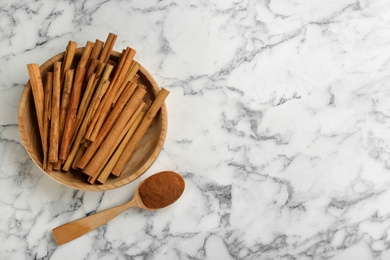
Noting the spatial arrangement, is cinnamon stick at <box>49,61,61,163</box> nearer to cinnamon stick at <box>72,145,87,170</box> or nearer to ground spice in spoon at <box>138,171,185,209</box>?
cinnamon stick at <box>72,145,87,170</box>

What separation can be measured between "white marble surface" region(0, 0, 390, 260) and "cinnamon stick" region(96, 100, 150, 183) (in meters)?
0.09

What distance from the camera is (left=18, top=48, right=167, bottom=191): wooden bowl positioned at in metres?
1.14

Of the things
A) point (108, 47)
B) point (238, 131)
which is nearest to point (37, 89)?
point (108, 47)

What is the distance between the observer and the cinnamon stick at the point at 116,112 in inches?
45.7

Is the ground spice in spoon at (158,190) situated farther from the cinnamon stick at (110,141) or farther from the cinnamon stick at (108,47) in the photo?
the cinnamon stick at (108,47)

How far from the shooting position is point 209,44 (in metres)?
1.26

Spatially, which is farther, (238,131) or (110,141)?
(238,131)

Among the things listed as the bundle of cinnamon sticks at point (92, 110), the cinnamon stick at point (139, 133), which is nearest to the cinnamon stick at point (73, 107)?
the bundle of cinnamon sticks at point (92, 110)

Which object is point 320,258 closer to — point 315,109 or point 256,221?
point 256,221

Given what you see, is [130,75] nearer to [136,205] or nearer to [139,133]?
[139,133]

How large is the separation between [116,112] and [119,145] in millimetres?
67

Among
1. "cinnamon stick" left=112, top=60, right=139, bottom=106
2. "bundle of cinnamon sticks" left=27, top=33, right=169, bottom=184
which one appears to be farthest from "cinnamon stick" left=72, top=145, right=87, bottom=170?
"cinnamon stick" left=112, top=60, right=139, bottom=106

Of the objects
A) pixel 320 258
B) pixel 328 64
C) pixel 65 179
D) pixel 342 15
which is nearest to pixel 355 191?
pixel 320 258

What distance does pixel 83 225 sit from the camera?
48.4 inches
